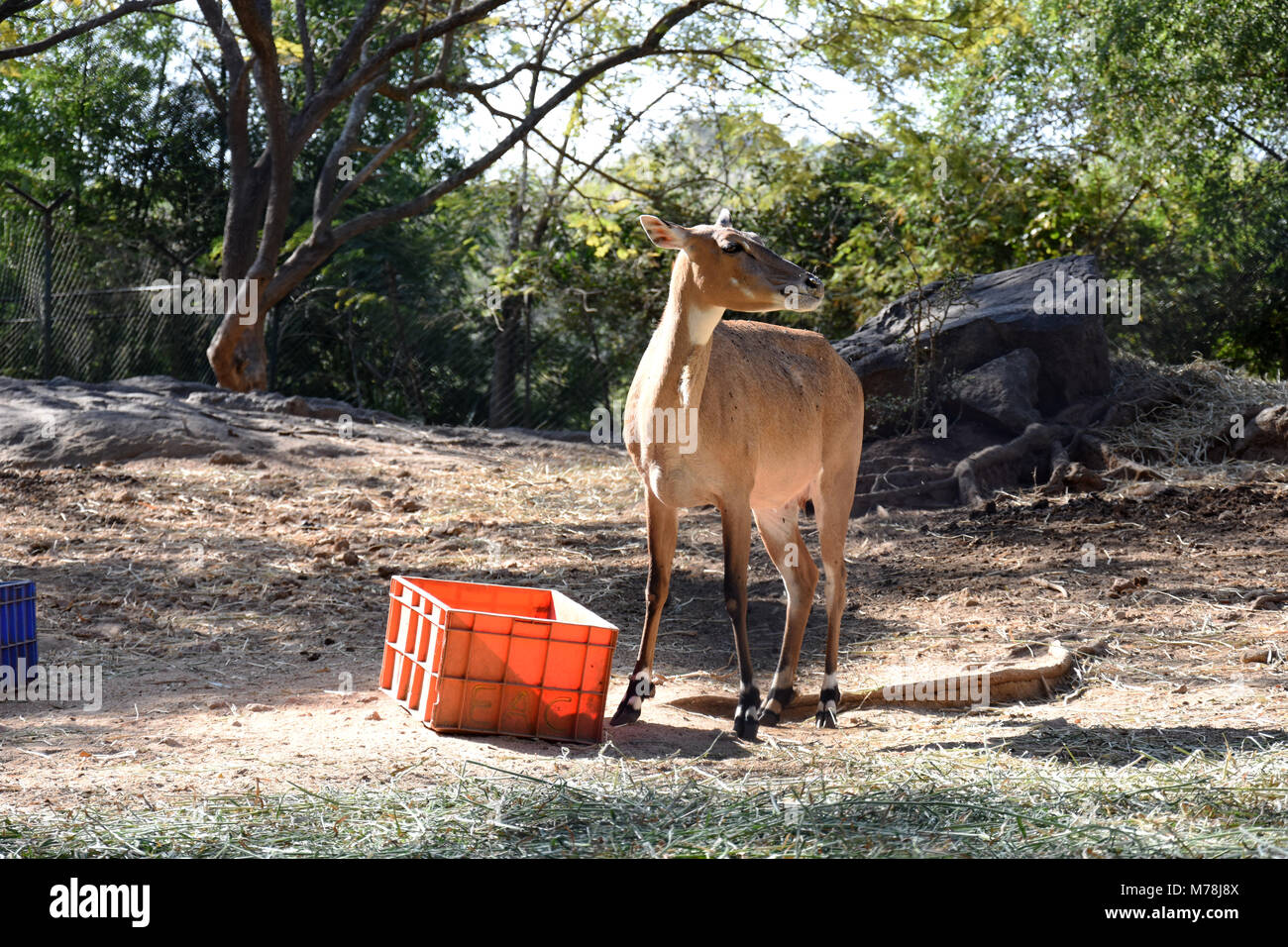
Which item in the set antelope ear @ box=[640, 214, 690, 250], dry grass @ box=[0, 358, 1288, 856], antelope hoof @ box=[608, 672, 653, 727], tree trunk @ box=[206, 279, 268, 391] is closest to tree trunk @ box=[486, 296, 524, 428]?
tree trunk @ box=[206, 279, 268, 391]

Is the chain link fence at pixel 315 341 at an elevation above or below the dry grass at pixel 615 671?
above

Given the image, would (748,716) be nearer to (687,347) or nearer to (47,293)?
(687,347)

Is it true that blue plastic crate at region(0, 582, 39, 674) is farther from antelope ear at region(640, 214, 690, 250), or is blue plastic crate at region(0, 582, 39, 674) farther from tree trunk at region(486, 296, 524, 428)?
tree trunk at region(486, 296, 524, 428)

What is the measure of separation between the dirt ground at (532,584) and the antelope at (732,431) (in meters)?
0.38

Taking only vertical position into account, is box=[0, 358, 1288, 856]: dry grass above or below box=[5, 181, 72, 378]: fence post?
below

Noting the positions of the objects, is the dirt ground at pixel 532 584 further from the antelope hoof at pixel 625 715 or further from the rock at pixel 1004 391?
the rock at pixel 1004 391

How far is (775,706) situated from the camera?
5.78 meters

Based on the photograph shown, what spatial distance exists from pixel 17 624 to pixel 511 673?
8.28 ft

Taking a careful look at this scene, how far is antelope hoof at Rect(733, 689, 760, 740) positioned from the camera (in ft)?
17.4

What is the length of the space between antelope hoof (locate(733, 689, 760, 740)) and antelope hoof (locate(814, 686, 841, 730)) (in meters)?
0.48

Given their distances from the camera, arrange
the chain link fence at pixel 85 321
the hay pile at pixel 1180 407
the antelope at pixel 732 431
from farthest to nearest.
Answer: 1. the chain link fence at pixel 85 321
2. the hay pile at pixel 1180 407
3. the antelope at pixel 732 431

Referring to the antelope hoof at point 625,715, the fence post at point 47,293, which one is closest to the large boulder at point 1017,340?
the antelope hoof at point 625,715

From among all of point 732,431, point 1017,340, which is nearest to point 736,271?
point 732,431

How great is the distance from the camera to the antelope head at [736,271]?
17.2 ft
